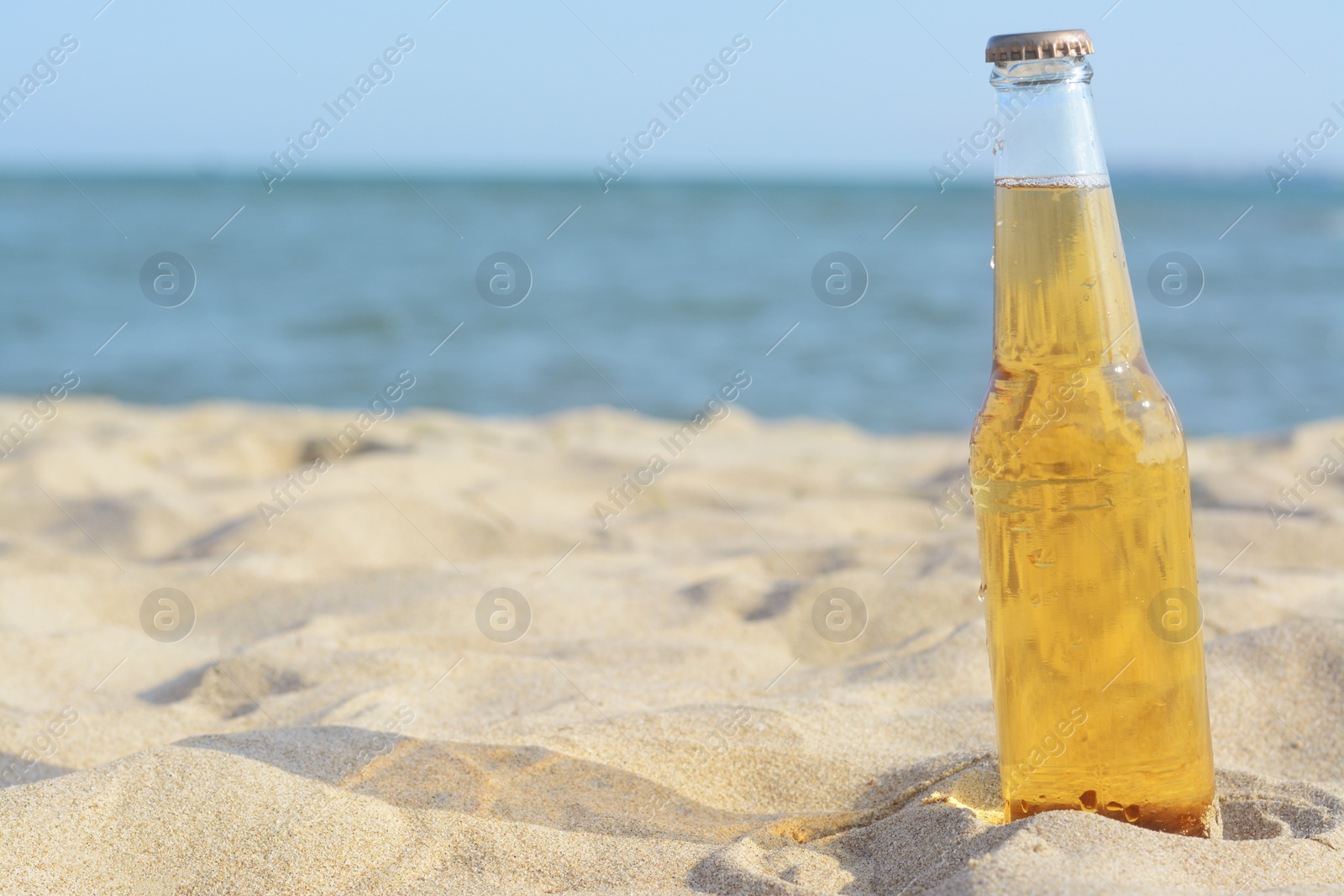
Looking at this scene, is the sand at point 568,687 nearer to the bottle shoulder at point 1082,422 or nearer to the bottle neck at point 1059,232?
the bottle shoulder at point 1082,422

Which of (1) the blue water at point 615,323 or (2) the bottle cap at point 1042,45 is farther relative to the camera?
(1) the blue water at point 615,323

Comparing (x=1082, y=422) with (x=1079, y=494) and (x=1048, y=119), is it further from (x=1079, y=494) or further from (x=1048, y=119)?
(x=1048, y=119)

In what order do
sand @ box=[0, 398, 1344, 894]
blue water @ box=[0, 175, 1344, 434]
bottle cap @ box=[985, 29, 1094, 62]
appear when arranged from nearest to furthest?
bottle cap @ box=[985, 29, 1094, 62], sand @ box=[0, 398, 1344, 894], blue water @ box=[0, 175, 1344, 434]

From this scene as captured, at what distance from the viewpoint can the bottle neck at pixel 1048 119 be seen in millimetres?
1293

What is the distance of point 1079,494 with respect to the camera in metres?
1.28

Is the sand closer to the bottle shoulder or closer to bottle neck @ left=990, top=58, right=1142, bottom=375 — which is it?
the bottle shoulder

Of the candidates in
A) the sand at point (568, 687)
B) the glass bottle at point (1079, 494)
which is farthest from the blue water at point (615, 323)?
the glass bottle at point (1079, 494)

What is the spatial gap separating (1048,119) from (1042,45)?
9 centimetres

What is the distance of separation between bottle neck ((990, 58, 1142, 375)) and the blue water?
6.17 metres

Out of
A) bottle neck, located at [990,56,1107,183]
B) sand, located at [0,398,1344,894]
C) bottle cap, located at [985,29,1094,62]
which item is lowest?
sand, located at [0,398,1344,894]

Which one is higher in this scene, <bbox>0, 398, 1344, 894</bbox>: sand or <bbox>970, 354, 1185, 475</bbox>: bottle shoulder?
<bbox>970, 354, 1185, 475</bbox>: bottle shoulder

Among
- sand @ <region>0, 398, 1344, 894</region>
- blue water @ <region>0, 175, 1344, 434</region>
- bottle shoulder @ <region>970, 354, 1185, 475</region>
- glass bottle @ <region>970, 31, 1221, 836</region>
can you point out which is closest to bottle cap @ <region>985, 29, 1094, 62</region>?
glass bottle @ <region>970, 31, 1221, 836</region>

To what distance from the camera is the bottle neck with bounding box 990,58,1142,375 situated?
Answer: 4.27 ft

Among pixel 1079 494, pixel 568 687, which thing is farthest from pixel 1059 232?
pixel 568 687
